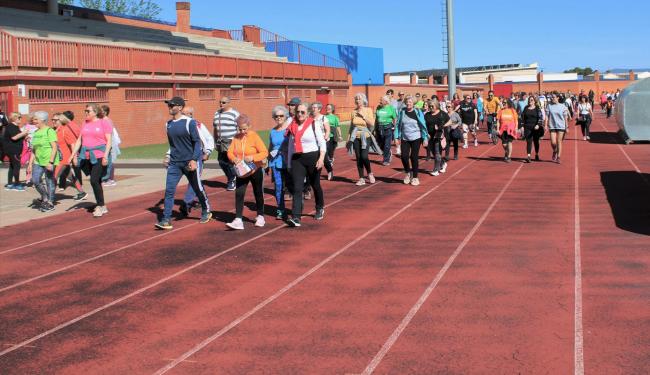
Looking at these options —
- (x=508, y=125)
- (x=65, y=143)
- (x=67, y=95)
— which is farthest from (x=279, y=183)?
(x=67, y=95)

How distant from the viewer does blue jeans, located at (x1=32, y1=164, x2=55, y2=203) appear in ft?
42.7

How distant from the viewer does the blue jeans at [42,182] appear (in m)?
13.0

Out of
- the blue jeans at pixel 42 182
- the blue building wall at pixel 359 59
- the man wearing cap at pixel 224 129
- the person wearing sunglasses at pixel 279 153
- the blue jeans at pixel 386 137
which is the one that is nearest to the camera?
the person wearing sunglasses at pixel 279 153

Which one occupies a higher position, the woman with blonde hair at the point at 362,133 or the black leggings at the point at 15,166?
the woman with blonde hair at the point at 362,133

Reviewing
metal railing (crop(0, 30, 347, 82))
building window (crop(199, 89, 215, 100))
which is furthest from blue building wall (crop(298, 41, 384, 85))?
building window (crop(199, 89, 215, 100))

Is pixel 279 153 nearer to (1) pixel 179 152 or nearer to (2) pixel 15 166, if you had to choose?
(1) pixel 179 152

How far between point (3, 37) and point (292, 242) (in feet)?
58.0

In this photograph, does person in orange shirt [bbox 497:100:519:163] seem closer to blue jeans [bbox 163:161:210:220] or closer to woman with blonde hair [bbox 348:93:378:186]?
woman with blonde hair [bbox 348:93:378:186]

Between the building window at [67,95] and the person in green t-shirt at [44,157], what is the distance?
11612mm

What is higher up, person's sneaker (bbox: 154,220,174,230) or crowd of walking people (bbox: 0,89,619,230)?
crowd of walking people (bbox: 0,89,619,230)

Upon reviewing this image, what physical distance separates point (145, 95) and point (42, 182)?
58.1ft

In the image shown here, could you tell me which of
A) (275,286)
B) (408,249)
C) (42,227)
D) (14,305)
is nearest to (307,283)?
(275,286)

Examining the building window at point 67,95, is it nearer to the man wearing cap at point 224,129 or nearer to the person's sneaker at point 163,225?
the man wearing cap at point 224,129

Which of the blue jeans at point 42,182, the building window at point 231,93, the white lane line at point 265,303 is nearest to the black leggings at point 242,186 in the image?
the white lane line at point 265,303
